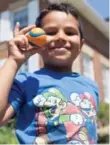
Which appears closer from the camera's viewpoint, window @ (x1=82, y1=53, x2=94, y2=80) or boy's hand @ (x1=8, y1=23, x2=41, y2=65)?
boy's hand @ (x1=8, y1=23, x2=41, y2=65)

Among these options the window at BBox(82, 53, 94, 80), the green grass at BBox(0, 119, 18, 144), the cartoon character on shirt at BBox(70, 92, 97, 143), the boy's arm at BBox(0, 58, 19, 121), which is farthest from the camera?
the window at BBox(82, 53, 94, 80)

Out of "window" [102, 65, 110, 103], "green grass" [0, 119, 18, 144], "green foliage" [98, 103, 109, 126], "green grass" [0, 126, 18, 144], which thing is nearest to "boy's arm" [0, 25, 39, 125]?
"green grass" [0, 119, 18, 144]

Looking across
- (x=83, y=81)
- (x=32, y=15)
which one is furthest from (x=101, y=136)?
(x=83, y=81)

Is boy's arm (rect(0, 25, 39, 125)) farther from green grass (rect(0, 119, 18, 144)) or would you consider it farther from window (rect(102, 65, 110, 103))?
window (rect(102, 65, 110, 103))

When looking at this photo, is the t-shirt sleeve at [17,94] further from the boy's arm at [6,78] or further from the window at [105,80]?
the window at [105,80]

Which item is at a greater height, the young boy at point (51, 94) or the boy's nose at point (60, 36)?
the boy's nose at point (60, 36)

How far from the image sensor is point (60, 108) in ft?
3.40

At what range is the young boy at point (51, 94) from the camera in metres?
0.97

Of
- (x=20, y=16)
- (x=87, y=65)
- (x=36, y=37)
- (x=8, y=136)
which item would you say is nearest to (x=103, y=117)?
(x=87, y=65)

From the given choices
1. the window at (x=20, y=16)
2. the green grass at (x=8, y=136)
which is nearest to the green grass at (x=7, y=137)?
the green grass at (x=8, y=136)

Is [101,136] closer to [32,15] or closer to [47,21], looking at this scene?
[32,15]

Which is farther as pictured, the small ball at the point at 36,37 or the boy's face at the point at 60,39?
the boy's face at the point at 60,39

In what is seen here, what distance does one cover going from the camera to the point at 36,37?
0.98m

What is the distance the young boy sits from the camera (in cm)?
97
